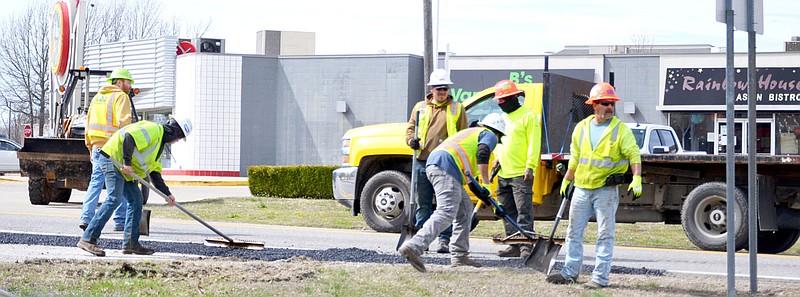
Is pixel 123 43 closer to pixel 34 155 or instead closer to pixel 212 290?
pixel 34 155

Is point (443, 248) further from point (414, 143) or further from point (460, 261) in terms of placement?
point (460, 261)

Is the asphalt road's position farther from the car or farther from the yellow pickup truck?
the car

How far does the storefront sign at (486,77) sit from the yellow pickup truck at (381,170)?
19.6 metres

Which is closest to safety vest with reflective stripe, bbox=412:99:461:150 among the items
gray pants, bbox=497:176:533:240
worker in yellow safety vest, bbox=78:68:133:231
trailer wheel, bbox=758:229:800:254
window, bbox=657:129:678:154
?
gray pants, bbox=497:176:533:240

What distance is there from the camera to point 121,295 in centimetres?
787

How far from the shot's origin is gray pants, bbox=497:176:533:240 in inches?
433

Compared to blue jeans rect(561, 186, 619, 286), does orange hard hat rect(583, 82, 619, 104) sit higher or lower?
higher

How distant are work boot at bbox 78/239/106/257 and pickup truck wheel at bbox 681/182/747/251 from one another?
238 inches

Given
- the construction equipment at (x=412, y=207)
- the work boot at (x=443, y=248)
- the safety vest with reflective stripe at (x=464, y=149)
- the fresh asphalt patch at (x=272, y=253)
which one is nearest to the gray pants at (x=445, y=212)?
the safety vest with reflective stripe at (x=464, y=149)

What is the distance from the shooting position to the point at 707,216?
12.7 metres

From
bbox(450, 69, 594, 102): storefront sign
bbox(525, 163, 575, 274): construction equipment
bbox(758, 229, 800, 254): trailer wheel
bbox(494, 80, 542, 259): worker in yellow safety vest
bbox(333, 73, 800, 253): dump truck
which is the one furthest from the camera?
bbox(450, 69, 594, 102): storefront sign

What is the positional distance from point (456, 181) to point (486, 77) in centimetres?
2565

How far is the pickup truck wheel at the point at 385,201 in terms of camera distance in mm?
14102

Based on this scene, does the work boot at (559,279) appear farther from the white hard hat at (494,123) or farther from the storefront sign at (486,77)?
the storefront sign at (486,77)
